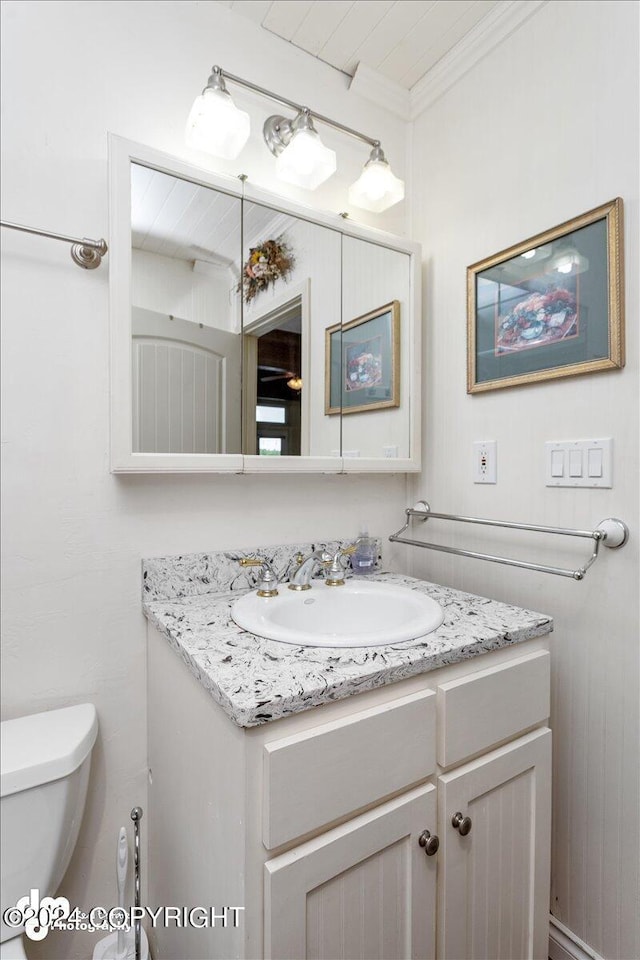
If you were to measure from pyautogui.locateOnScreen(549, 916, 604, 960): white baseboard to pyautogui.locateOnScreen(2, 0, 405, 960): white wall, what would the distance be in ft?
3.31

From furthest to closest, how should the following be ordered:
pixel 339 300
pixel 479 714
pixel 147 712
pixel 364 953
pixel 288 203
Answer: pixel 339 300 < pixel 288 203 < pixel 147 712 < pixel 479 714 < pixel 364 953

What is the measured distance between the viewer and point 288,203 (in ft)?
4.00

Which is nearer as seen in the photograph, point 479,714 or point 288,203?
point 479,714

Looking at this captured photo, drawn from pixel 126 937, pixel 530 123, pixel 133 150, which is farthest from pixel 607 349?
pixel 126 937

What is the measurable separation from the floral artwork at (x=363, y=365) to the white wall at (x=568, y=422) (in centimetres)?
22

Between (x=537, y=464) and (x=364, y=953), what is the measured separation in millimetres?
1007

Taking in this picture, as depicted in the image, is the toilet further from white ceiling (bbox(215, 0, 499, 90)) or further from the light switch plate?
white ceiling (bbox(215, 0, 499, 90))

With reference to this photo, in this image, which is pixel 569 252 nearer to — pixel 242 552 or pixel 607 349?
pixel 607 349

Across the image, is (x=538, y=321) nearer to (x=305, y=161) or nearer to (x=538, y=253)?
(x=538, y=253)

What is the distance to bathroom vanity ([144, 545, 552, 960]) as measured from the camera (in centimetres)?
66

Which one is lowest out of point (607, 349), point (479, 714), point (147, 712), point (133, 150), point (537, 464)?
point (147, 712)

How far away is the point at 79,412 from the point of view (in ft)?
3.37

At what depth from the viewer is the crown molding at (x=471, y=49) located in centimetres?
120

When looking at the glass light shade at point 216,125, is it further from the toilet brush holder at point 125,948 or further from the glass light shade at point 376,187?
the toilet brush holder at point 125,948
